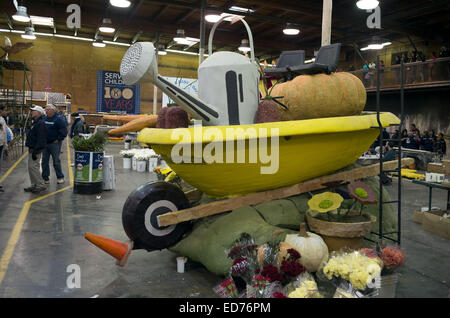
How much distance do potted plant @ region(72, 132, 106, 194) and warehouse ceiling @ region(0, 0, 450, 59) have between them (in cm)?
768

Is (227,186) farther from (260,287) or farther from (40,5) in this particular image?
(40,5)

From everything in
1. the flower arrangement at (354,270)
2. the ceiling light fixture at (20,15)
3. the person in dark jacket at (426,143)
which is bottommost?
the flower arrangement at (354,270)

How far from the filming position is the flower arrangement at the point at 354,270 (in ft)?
8.35

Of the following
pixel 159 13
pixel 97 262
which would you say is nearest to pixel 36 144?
pixel 97 262

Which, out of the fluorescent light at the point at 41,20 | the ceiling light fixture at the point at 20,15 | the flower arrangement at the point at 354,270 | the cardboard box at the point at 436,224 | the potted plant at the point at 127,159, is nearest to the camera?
the flower arrangement at the point at 354,270

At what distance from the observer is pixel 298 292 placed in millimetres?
2432

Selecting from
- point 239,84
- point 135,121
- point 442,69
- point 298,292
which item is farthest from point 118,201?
point 442,69

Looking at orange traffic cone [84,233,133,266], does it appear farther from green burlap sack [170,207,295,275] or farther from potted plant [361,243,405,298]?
potted plant [361,243,405,298]

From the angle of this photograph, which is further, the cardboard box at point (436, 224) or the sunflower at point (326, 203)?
the cardboard box at point (436, 224)

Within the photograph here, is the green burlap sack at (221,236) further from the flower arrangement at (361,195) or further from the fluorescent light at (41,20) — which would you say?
the fluorescent light at (41,20)

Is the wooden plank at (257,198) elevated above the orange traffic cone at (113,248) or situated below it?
above

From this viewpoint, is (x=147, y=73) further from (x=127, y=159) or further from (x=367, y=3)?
(x=367, y=3)

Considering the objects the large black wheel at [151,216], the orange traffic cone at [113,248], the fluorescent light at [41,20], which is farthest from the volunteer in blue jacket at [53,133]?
the fluorescent light at [41,20]

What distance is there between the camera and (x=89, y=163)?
665cm
